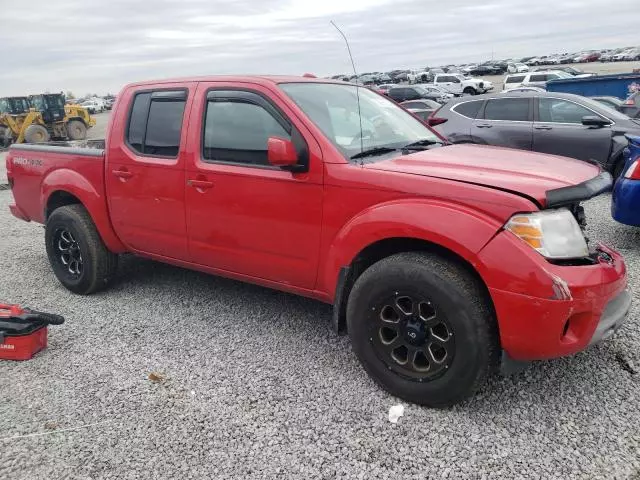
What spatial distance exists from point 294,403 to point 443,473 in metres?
0.91

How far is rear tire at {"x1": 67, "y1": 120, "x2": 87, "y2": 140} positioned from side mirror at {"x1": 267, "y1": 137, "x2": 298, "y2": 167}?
2464 cm

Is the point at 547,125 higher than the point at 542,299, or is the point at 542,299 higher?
the point at 547,125

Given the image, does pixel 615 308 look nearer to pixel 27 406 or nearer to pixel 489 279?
pixel 489 279

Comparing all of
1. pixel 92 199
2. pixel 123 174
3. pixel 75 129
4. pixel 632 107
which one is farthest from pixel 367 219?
pixel 75 129

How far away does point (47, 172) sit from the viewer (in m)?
4.85

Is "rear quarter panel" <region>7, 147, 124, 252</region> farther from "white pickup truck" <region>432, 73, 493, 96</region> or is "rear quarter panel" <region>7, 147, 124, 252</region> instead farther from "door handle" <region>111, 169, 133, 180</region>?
"white pickup truck" <region>432, 73, 493, 96</region>

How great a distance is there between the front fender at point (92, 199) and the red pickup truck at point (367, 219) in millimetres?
14

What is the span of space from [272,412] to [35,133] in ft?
76.8

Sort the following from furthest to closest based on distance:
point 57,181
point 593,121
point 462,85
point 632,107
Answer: point 462,85 < point 632,107 < point 593,121 < point 57,181

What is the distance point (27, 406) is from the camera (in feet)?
9.88

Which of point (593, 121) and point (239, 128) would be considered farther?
point (593, 121)

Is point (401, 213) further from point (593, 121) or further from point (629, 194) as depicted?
point (593, 121)

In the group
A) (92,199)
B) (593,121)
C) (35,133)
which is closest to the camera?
(92,199)

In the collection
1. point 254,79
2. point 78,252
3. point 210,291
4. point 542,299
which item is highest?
point 254,79
